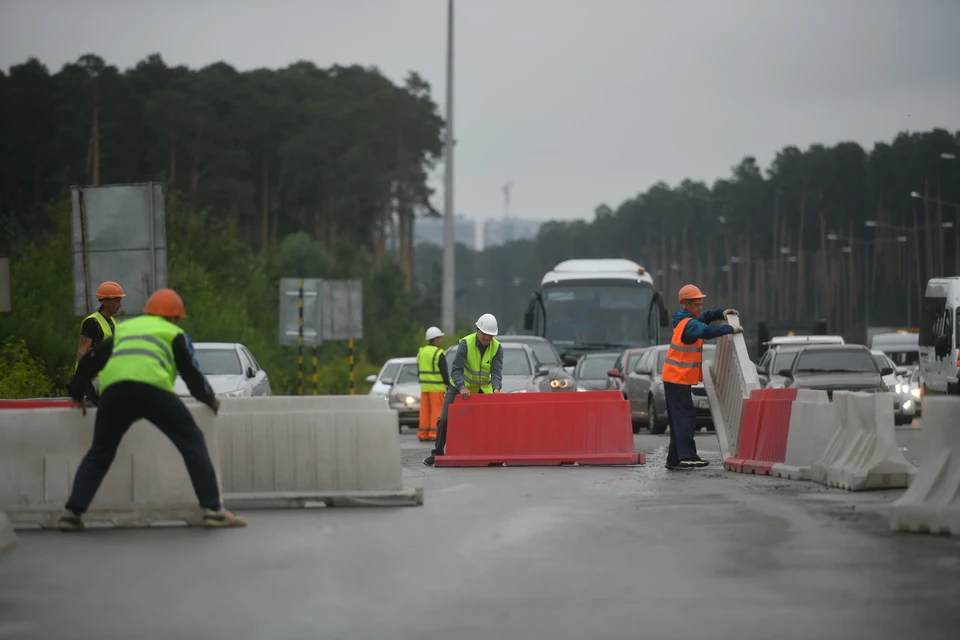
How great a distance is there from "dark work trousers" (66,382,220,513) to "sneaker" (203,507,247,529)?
57 mm

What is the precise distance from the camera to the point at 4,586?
368 inches

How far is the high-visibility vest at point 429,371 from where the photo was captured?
28.0 meters

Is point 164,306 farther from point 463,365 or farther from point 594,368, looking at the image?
point 594,368

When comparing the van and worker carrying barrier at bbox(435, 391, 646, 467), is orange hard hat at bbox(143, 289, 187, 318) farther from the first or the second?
the van

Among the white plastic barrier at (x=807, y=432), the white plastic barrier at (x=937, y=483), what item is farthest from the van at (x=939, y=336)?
the white plastic barrier at (x=937, y=483)

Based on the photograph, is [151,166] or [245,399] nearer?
[245,399]

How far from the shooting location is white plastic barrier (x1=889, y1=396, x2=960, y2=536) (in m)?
11.0

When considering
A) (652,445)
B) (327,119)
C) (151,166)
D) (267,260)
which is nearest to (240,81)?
(327,119)

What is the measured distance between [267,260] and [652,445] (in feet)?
139

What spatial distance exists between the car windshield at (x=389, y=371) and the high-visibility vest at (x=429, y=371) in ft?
24.2

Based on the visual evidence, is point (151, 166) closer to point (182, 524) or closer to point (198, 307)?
point (198, 307)

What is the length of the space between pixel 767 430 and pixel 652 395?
12.5 meters

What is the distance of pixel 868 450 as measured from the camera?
49.0 feet

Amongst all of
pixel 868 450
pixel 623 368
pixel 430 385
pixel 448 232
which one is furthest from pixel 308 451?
pixel 448 232
